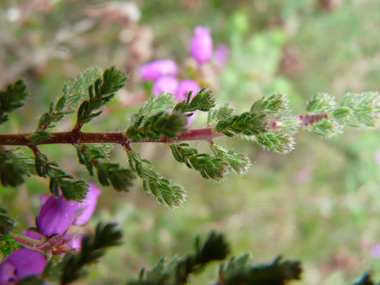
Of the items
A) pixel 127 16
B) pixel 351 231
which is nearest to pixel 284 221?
pixel 351 231

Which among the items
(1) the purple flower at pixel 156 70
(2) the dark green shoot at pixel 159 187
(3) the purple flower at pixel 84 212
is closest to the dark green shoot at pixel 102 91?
(2) the dark green shoot at pixel 159 187

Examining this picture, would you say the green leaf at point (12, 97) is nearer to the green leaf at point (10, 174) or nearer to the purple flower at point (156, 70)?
the green leaf at point (10, 174)

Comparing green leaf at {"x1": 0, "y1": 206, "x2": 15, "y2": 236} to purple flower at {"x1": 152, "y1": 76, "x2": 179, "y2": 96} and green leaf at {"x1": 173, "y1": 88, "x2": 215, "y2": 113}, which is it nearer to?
green leaf at {"x1": 173, "y1": 88, "x2": 215, "y2": 113}

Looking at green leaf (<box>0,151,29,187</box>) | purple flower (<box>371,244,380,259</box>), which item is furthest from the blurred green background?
green leaf (<box>0,151,29,187</box>)

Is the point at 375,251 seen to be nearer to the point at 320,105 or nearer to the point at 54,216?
the point at 320,105

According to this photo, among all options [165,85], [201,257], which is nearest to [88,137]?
[201,257]

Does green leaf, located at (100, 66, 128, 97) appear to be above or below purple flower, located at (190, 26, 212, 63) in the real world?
above
